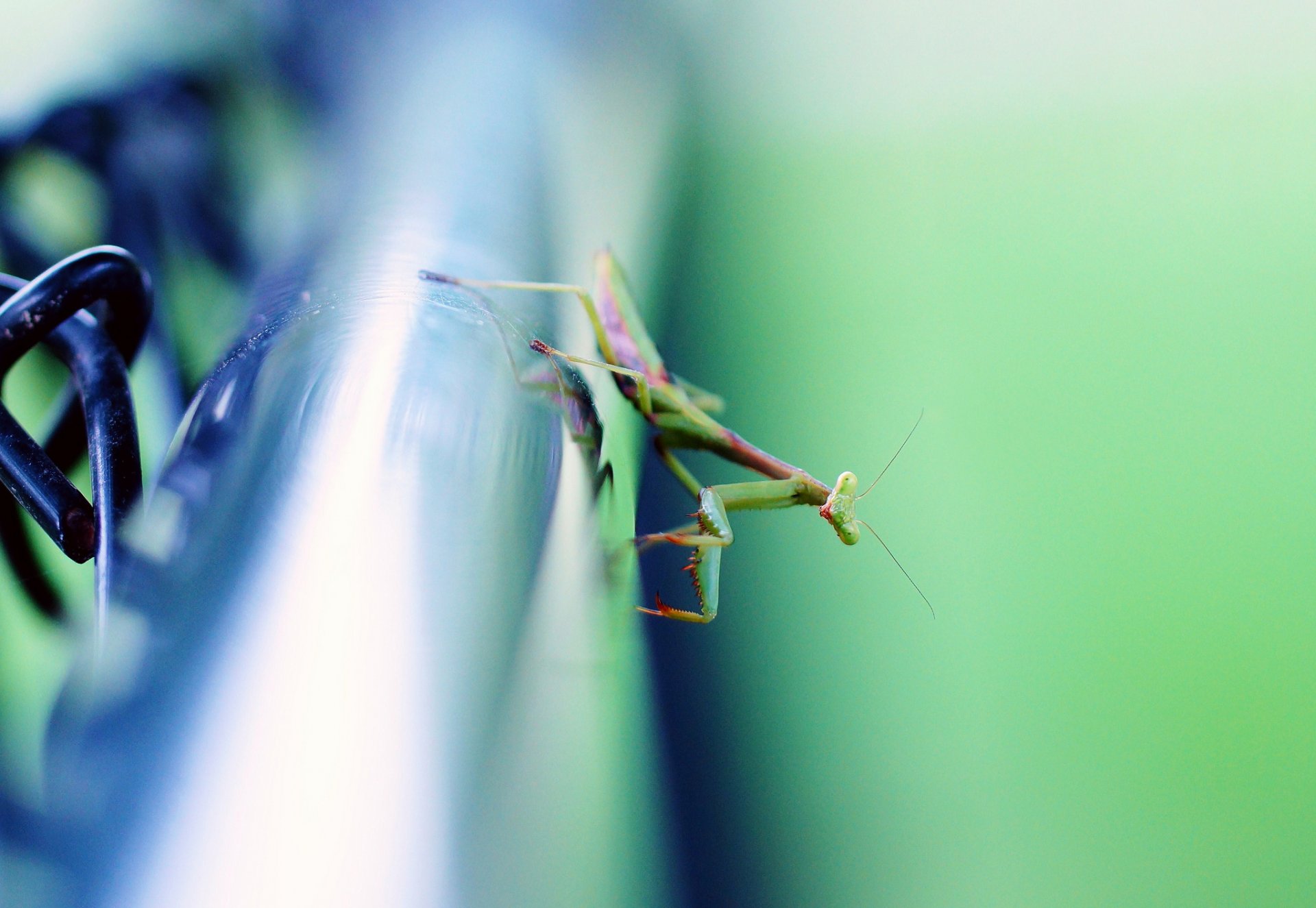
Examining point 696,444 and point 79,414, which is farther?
point 696,444

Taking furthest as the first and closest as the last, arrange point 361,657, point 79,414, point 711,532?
1. point 711,532
2. point 79,414
3. point 361,657

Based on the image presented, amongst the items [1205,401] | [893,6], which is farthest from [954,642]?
[893,6]

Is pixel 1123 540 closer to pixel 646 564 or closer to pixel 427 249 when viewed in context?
pixel 646 564

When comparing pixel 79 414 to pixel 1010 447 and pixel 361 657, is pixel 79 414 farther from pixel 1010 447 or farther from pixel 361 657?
pixel 1010 447

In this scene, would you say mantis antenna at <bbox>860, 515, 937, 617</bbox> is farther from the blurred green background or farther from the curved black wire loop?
the curved black wire loop

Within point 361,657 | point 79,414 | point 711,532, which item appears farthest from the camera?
point 711,532

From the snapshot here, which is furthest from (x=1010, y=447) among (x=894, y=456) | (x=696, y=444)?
(x=696, y=444)
